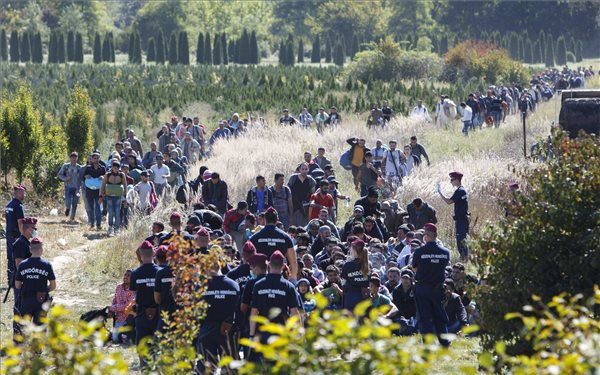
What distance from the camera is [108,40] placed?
3396 inches

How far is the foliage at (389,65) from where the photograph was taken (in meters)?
60.3

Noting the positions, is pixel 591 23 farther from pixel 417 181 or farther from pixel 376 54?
pixel 417 181

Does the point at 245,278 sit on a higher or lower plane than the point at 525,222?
lower

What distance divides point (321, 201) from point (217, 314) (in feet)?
27.4

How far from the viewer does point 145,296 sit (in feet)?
41.3

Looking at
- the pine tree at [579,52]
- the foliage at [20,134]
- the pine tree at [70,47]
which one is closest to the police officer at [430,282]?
the foliage at [20,134]

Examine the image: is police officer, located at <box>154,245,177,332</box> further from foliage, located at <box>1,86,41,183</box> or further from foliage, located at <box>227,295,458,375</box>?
foliage, located at <box>1,86,41,183</box>

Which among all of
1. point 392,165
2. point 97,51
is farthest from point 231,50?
point 392,165

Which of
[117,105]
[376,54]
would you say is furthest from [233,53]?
[117,105]

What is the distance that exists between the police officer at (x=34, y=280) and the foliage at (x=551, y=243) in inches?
184

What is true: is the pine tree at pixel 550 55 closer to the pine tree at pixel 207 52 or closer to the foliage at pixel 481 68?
the pine tree at pixel 207 52

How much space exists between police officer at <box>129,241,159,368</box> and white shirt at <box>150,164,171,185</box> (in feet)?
35.2

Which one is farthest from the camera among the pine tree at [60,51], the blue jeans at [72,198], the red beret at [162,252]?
the pine tree at [60,51]

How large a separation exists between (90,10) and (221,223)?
97.2m
